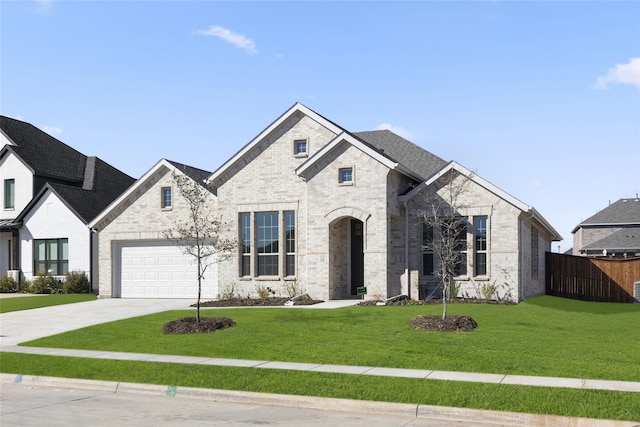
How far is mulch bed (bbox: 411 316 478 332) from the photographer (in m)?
17.4

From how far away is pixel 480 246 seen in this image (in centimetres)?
2495

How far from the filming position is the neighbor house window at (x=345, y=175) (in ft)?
83.4

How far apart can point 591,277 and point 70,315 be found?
2254 centimetres

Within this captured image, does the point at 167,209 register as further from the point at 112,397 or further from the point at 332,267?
the point at 112,397

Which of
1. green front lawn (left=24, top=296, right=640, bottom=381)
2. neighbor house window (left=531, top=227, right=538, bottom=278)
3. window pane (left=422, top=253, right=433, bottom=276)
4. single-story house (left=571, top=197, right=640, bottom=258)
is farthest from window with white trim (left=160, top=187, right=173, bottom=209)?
single-story house (left=571, top=197, right=640, bottom=258)

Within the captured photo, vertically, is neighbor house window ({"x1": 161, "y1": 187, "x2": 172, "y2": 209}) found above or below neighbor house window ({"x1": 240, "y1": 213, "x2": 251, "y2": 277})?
above

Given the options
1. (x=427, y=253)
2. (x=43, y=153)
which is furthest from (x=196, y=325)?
(x=43, y=153)

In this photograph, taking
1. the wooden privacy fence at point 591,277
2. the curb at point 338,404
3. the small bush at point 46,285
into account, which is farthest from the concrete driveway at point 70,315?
the wooden privacy fence at point 591,277

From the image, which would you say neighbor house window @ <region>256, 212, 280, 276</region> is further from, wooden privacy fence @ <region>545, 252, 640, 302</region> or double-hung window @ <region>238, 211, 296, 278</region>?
wooden privacy fence @ <region>545, 252, 640, 302</region>

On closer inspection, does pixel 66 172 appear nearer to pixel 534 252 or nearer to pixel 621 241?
pixel 534 252

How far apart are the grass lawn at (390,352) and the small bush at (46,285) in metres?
13.3

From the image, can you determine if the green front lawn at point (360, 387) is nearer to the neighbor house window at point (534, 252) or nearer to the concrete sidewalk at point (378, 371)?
the concrete sidewalk at point (378, 371)

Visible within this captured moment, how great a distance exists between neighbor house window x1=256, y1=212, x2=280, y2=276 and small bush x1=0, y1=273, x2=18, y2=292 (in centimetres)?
1492

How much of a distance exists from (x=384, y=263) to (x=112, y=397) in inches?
551
